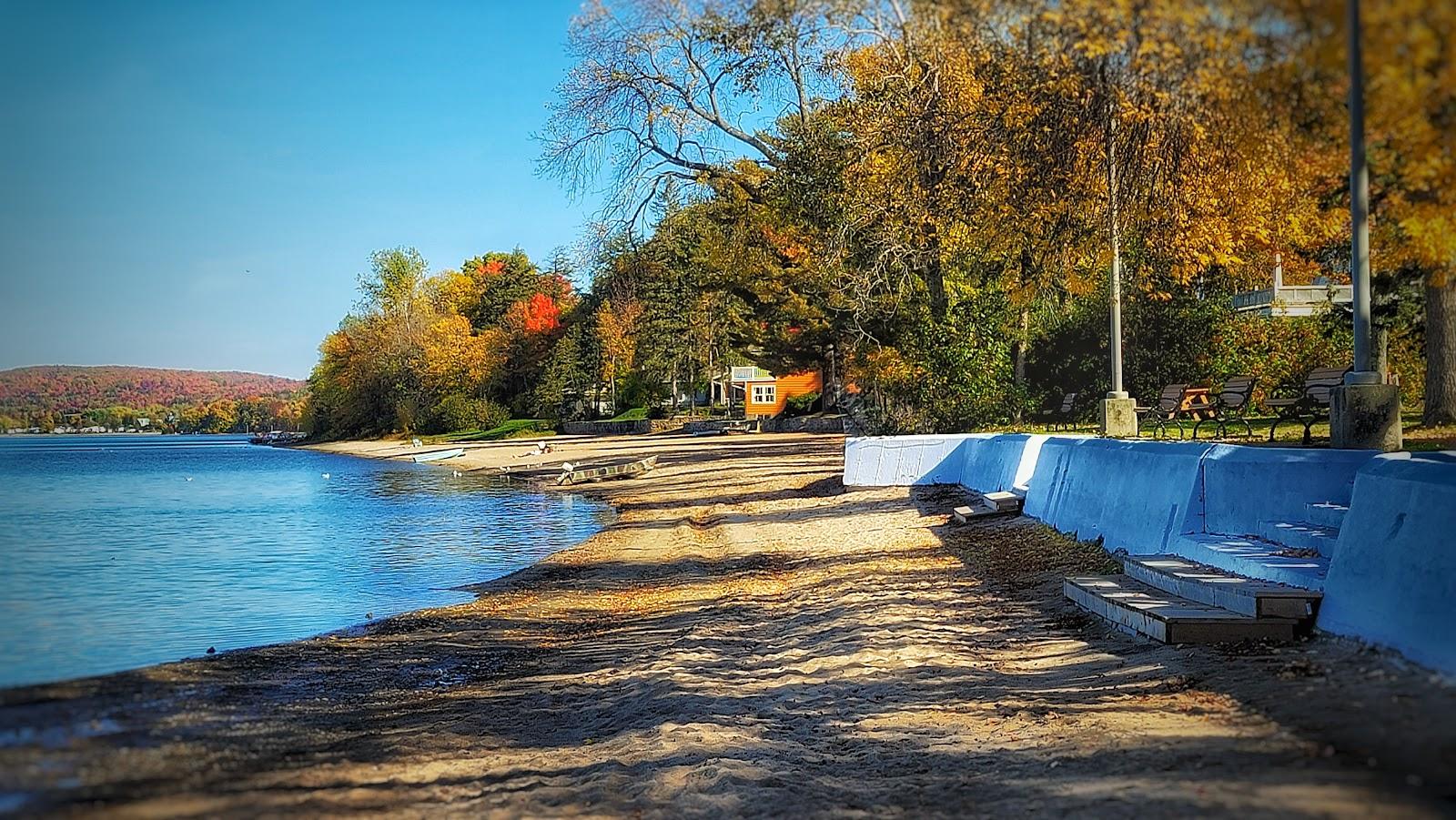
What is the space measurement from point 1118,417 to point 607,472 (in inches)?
1000

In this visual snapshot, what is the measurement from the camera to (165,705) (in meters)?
4.98

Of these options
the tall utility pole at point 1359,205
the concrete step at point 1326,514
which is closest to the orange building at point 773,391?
the concrete step at point 1326,514

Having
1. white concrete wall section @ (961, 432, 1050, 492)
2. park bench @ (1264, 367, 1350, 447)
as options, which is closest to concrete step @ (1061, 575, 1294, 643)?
park bench @ (1264, 367, 1350, 447)

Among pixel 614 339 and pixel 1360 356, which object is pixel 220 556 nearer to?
pixel 1360 356

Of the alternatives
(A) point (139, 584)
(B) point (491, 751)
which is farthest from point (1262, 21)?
(A) point (139, 584)

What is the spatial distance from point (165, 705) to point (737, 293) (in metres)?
30.8

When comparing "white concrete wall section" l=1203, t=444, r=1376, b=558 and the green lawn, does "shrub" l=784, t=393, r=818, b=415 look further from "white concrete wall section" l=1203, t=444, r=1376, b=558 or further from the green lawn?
"white concrete wall section" l=1203, t=444, r=1376, b=558

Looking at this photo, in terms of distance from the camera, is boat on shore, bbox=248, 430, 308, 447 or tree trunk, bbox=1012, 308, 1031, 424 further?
boat on shore, bbox=248, 430, 308, 447

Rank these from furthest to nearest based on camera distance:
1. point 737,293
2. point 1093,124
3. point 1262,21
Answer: point 737,293 → point 1093,124 → point 1262,21

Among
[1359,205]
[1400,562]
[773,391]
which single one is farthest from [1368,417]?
[773,391]

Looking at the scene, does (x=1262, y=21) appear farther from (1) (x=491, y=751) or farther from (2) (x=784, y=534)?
(2) (x=784, y=534)

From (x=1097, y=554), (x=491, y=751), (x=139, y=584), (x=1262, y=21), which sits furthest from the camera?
(x=139, y=584)

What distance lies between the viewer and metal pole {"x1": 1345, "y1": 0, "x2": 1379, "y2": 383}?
563 centimetres

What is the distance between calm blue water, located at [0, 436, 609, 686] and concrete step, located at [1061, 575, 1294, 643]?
6510 mm
